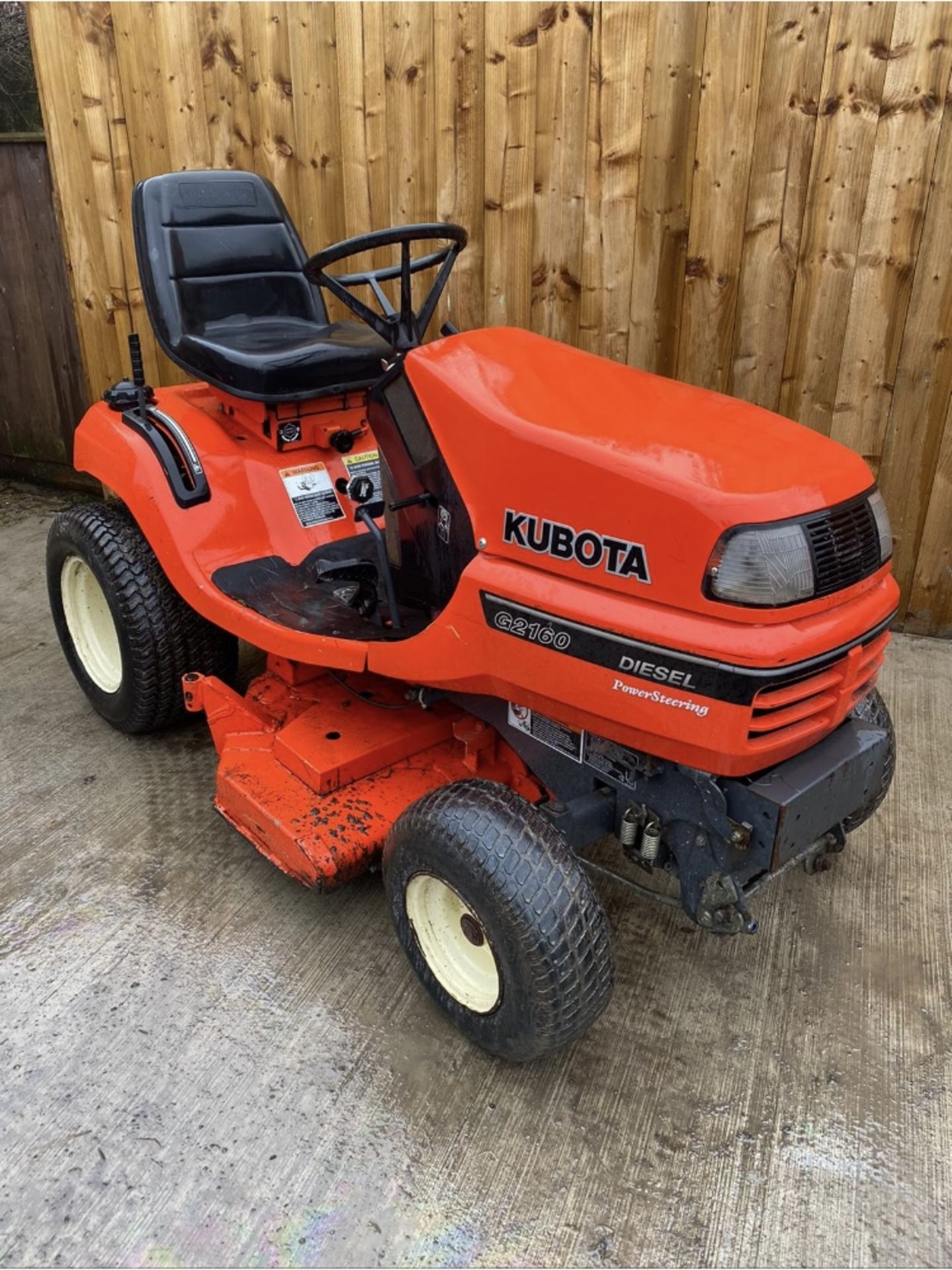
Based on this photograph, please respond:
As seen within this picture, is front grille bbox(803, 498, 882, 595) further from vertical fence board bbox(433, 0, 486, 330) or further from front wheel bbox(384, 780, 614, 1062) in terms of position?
vertical fence board bbox(433, 0, 486, 330)

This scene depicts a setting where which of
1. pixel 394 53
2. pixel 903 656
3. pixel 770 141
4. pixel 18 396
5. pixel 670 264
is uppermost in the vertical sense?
pixel 394 53

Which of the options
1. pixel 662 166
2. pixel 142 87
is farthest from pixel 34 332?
pixel 662 166

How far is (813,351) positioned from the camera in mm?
3641

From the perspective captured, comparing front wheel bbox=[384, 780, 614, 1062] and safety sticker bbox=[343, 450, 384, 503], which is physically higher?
safety sticker bbox=[343, 450, 384, 503]

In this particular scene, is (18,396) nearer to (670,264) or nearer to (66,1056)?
(670,264)

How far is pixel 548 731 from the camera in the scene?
2.21 m

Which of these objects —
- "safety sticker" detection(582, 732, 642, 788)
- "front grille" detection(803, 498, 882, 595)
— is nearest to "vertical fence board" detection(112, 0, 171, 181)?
"safety sticker" detection(582, 732, 642, 788)

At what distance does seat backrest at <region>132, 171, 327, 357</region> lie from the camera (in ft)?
10.2

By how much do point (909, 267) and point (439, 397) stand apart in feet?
7.27

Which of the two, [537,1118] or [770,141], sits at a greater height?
[770,141]

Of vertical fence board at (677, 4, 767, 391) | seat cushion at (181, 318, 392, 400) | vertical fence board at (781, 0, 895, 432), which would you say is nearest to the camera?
seat cushion at (181, 318, 392, 400)

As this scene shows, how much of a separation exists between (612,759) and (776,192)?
2.45m

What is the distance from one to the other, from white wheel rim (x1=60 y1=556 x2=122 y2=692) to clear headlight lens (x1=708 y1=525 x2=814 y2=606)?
224 centimetres

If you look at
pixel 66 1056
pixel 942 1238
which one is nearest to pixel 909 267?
pixel 942 1238
